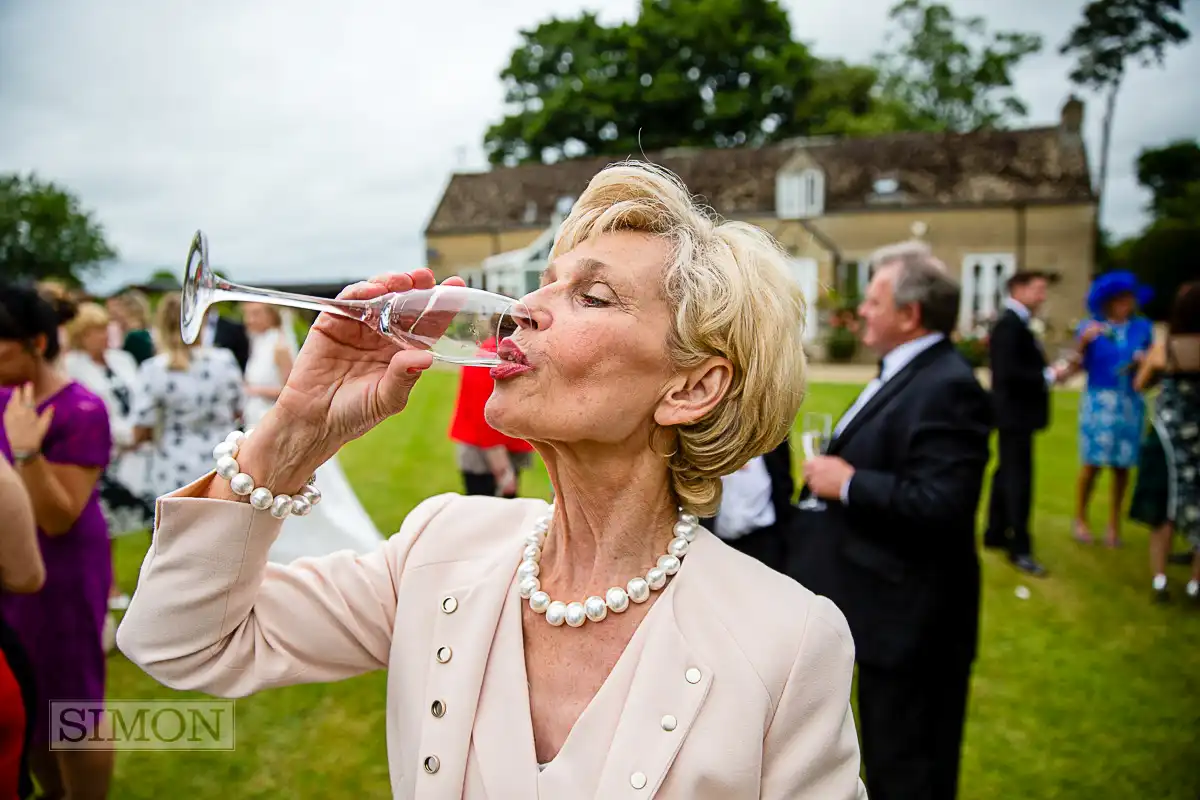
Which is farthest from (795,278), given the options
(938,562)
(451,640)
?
(938,562)

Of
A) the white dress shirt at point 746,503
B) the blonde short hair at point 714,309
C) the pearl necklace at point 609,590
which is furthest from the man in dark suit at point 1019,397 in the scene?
the pearl necklace at point 609,590

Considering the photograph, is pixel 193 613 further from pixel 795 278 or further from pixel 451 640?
pixel 795 278

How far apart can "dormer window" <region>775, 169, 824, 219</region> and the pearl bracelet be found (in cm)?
3323

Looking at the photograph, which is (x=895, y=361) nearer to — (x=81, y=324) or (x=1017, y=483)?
(x=1017, y=483)

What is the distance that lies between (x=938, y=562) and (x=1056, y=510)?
6840mm

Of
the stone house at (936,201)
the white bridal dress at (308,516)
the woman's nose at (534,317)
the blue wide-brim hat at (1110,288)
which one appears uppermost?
the stone house at (936,201)

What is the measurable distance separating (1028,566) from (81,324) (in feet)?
27.2

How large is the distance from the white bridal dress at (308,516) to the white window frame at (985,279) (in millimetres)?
29027

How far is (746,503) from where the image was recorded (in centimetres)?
389

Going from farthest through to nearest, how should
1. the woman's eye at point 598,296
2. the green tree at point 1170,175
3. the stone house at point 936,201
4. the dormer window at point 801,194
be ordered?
the green tree at point 1170,175
the dormer window at point 801,194
the stone house at point 936,201
the woman's eye at point 598,296

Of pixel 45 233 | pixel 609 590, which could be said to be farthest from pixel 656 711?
pixel 45 233

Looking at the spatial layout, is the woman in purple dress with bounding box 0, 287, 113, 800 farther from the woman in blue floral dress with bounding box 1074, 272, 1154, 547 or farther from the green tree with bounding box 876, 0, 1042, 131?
the green tree with bounding box 876, 0, 1042, 131

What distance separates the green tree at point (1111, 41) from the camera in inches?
1394

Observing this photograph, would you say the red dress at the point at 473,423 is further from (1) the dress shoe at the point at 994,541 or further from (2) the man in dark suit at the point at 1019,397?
(1) the dress shoe at the point at 994,541
